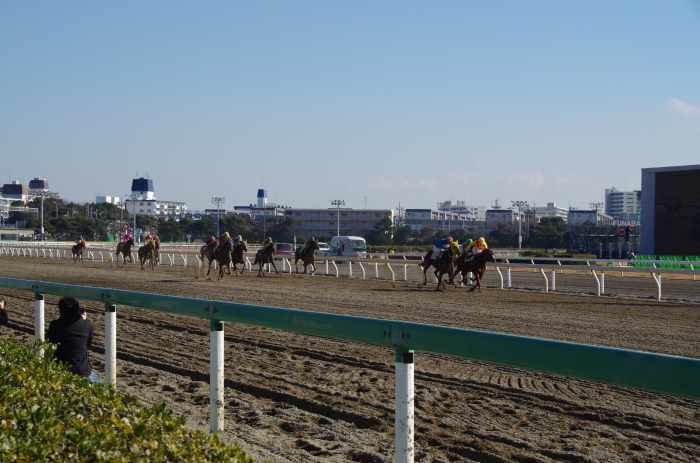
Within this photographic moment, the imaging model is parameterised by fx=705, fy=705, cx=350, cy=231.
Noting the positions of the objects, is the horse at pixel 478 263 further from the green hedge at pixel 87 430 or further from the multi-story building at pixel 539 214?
the multi-story building at pixel 539 214

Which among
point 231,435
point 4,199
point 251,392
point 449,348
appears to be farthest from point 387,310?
point 4,199

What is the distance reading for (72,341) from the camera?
16.4 feet

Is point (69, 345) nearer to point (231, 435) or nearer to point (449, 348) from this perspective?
point (231, 435)

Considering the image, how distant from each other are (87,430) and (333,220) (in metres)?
71.7

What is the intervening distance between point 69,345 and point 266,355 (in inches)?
87.9

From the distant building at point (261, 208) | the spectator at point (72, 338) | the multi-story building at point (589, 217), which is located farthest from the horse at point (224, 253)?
the distant building at point (261, 208)

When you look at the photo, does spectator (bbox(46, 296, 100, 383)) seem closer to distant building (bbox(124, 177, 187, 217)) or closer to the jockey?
the jockey

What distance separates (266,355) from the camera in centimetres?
684

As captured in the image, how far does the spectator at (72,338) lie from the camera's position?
4949mm

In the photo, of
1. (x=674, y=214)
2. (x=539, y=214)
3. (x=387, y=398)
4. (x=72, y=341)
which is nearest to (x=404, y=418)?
(x=387, y=398)

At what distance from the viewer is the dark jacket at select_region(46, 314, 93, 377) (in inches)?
195

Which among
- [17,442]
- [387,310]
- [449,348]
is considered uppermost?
[449,348]

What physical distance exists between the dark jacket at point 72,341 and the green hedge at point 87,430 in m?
1.59

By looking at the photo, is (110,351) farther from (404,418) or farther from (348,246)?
(348,246)
